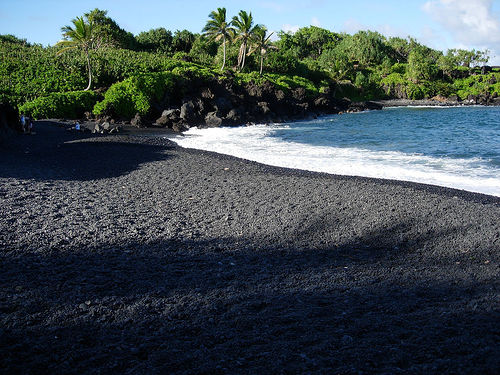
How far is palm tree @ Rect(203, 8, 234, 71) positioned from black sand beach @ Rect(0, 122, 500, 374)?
141ft

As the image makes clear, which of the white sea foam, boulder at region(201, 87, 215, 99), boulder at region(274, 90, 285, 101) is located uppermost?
boulder at region(274, 90, 285, 101)

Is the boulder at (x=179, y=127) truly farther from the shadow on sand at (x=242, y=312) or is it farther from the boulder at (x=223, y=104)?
the shadow on sand at (x=242, y=312)

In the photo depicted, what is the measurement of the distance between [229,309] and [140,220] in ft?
13.2

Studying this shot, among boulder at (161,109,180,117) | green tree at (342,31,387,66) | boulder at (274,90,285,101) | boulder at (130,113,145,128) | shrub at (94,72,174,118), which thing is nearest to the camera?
boulder at (130,113,145,128)

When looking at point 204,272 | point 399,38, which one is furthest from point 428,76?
point 204,272

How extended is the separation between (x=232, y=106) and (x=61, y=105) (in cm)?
1611

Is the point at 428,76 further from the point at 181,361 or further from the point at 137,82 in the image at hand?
the point at 181,361

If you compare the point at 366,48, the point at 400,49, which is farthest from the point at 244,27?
the point at 400,49

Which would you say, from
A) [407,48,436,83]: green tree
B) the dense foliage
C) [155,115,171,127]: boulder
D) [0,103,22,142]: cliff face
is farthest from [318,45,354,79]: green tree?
[0,103,22,142]: cliff face

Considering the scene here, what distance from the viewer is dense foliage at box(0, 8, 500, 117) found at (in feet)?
106

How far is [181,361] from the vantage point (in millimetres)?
3732

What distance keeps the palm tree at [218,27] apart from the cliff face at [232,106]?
28.4ft

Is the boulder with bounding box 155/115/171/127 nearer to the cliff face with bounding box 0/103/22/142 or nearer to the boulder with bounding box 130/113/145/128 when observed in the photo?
the boulder with bounding box 130/113/145/128

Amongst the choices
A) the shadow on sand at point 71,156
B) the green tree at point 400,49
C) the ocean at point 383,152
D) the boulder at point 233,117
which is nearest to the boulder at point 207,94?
the boulder at point 233,117
